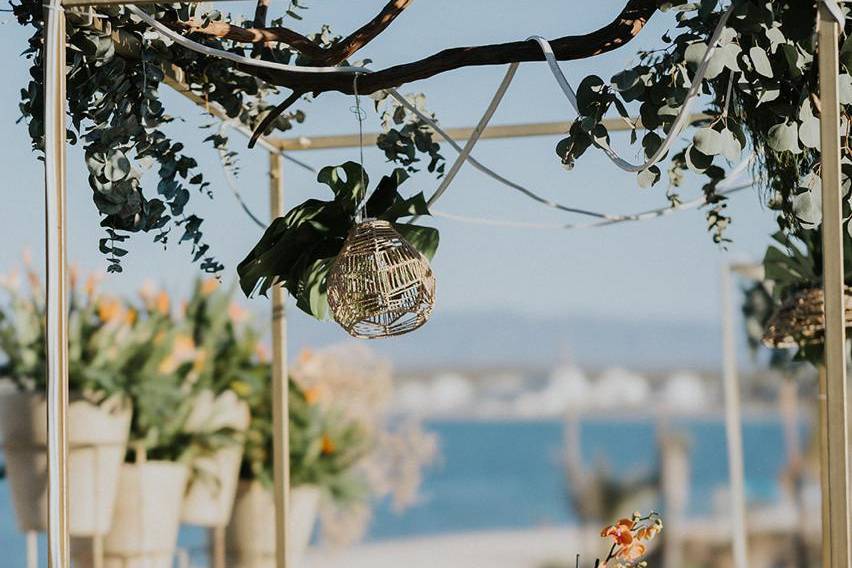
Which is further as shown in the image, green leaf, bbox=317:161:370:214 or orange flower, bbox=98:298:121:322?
orange flower, bbox=98:298:121:322

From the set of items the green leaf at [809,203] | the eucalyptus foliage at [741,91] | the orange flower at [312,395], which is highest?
the eucalyptus foliage at [741,91]

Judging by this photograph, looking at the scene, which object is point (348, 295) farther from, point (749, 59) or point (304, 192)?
point (304, 192)

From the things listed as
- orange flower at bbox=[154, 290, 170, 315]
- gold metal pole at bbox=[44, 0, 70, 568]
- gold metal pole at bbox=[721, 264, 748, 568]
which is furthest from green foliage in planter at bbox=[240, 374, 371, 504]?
gold metal pole at bbox=[44, 0, 70, 568]

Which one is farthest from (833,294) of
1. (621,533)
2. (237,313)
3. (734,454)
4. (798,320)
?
(734,454)

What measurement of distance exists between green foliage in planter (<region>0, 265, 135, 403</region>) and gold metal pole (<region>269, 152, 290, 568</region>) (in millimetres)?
809

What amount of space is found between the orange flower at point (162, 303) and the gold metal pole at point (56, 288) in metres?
2.02

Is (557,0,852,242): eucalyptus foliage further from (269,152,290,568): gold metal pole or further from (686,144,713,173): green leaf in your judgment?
(269,152,290,568): gold metal pole

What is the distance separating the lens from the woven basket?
271cm

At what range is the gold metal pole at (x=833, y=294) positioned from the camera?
140 cm

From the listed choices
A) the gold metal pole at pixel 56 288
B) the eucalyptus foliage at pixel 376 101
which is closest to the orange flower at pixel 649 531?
the eucalyptus foliage at pixel 376 101

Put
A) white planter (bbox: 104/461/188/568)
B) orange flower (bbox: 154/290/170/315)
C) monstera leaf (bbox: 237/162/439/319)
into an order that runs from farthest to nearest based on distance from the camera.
A: orange flower (bbox: 154/290/170/315) < white planter (bbox: 104/461/188/568) < monstera leaf (bbox: 237/162/439/319)

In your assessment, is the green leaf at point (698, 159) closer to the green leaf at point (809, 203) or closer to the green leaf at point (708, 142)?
the green leaf at point (708, 142)

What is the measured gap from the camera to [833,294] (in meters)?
1.43

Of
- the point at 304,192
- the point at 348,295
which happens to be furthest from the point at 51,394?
the point at 304,192
